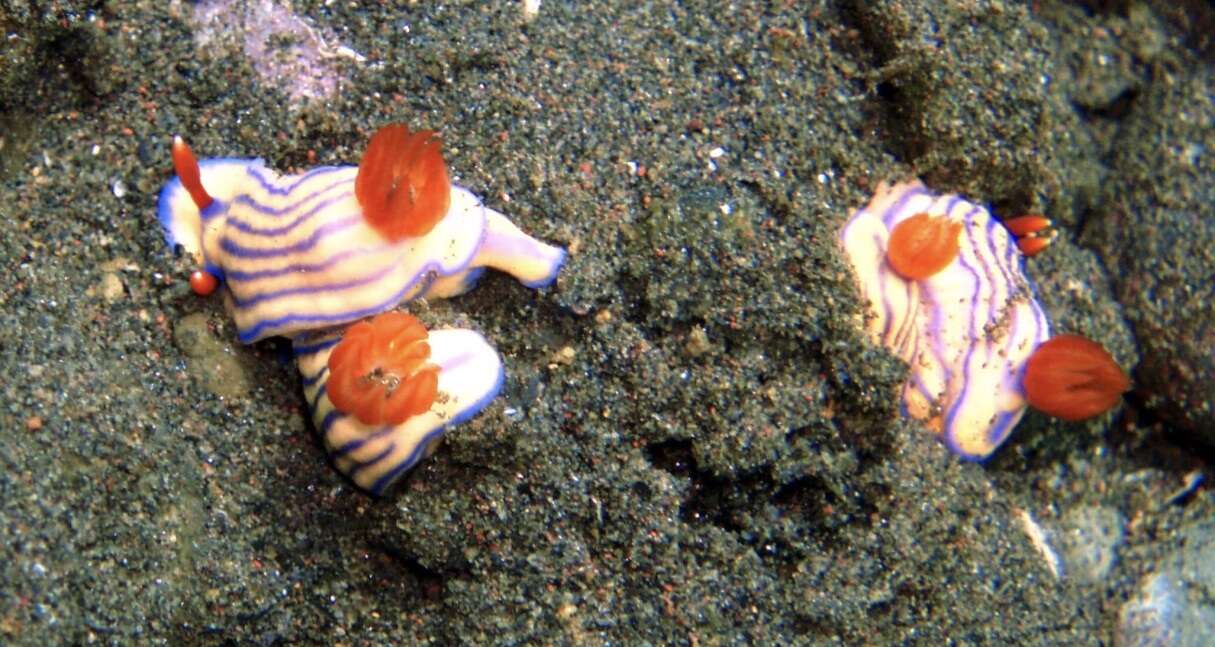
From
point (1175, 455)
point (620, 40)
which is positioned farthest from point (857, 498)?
point (1175, 455)

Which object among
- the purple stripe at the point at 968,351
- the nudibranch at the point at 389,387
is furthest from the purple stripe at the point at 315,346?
the purple stripe at the point at 968,351

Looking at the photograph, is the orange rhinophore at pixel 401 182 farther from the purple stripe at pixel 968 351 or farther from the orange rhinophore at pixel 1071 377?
the orange rhinophore at pixel 1071 377

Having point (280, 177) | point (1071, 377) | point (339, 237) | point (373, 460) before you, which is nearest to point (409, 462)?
point (373, 460)

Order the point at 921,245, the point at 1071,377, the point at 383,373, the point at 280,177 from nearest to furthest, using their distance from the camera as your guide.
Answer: the point at 383,373 < the point at 280,177 < the point at 921,245 < the point at 1071,377

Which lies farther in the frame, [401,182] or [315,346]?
[315,346]

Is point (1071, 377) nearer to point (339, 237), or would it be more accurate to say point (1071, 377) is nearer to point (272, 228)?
point (339, 237)

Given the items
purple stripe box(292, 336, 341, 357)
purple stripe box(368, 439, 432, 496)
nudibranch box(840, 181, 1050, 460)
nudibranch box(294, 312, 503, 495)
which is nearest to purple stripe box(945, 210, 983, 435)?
nudibranch box(840, 181, 1050, 460)
